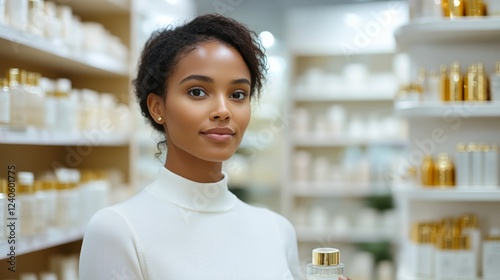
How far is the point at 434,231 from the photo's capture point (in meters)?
2.34

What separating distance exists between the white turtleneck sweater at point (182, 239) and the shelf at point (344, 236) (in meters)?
3.43

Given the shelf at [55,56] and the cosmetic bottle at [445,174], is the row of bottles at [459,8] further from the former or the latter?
the shelf at [55,56]

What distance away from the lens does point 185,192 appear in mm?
1368

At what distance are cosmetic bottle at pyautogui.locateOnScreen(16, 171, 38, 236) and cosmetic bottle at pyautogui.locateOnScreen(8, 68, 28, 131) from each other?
16 centimetres

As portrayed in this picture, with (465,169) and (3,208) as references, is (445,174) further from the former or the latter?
(3,208)

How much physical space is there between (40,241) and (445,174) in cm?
143

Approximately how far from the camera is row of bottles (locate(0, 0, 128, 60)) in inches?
79.7

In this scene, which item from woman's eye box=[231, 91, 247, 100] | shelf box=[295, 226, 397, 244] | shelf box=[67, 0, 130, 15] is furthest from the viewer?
shelf box=[295, 226, 397, 244]

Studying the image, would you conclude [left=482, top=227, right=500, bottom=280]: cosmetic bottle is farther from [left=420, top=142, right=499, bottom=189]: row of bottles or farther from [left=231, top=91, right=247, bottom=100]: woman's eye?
[left=231, top=91, right=247, bottom=100]: woman's eye

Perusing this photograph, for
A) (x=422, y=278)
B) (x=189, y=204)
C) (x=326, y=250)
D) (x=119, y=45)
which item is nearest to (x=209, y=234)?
(x=189, y=204)

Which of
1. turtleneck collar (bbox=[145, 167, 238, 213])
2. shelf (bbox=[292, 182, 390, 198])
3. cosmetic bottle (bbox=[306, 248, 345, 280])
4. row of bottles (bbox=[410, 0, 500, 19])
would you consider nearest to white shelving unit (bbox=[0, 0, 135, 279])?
turtleneck collar (bbox=[145, 167, 238, 213])


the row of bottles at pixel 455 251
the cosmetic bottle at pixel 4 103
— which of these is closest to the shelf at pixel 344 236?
the row of bottles at pixel 455 251

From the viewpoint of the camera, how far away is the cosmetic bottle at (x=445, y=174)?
2330 millimetres

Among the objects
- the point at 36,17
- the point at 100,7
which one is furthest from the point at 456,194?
the point at 100,7
